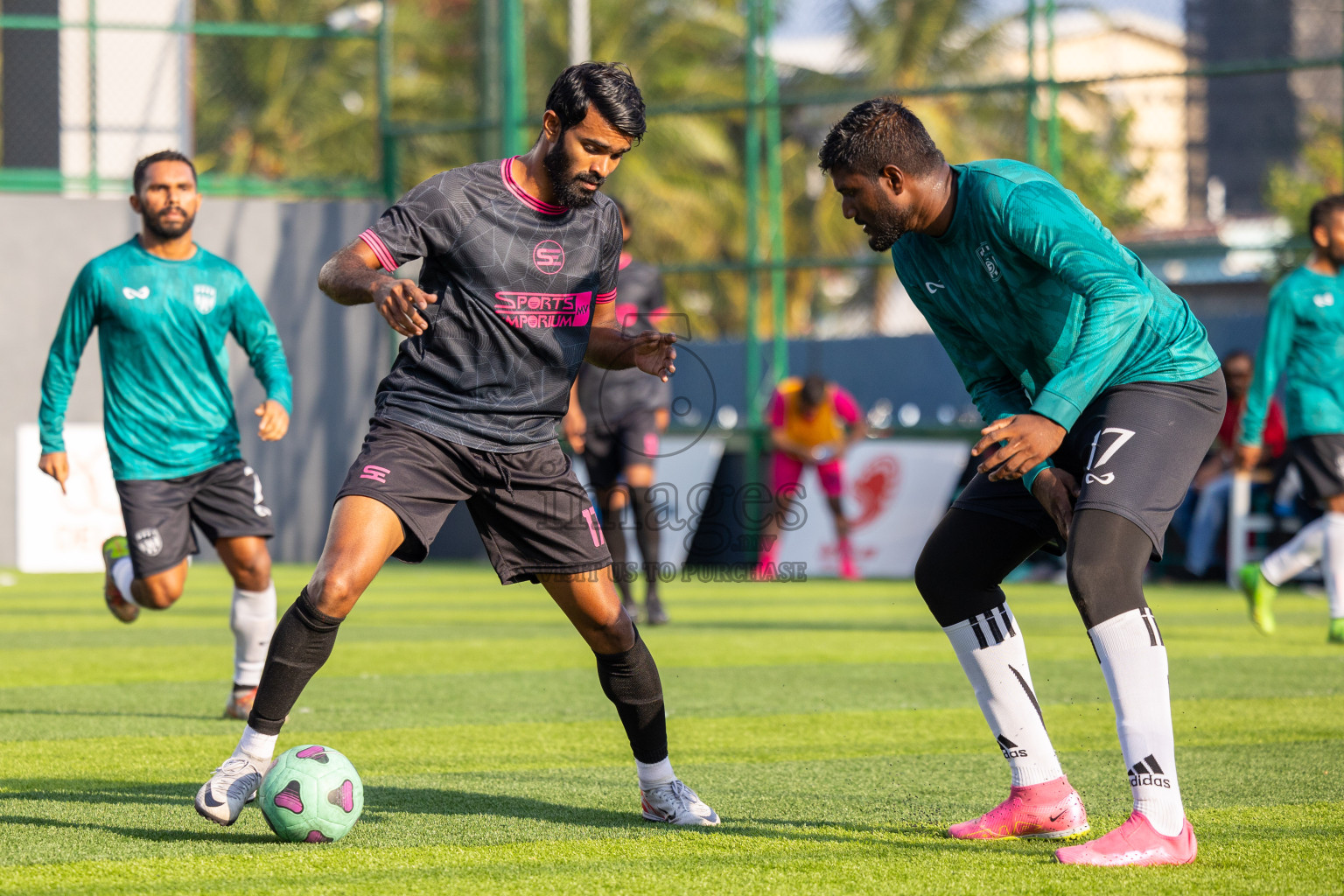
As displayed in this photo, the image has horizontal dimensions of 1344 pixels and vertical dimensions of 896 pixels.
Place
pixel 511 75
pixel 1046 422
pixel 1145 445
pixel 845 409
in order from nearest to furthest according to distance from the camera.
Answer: pixel 1046 422 → pixel 1145 445 → pixel 845 409 → pixel 511 75

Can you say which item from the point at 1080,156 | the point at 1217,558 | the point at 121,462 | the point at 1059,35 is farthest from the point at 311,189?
the point at 1080,156

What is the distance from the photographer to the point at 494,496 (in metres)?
4.64

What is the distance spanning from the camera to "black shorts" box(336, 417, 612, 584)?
448 cm

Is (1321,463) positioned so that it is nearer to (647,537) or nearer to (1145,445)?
(647,537)

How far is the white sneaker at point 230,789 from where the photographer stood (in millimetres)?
4375

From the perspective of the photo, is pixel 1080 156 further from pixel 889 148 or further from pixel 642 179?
pixel 889 148

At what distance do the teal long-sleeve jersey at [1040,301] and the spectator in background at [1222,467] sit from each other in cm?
972

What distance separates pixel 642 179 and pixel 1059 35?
17.0 m

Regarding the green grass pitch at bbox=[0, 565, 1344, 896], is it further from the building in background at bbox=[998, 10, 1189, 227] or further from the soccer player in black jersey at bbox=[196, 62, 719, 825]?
the building in background at bbox=[998, 10, 1189, 227]

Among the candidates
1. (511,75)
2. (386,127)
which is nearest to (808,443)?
(511,75)

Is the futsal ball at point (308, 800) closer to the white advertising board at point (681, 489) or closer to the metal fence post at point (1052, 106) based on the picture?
the white advertising board at point (681, 489)

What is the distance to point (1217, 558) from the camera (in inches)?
567

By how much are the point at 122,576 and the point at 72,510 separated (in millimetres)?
8217

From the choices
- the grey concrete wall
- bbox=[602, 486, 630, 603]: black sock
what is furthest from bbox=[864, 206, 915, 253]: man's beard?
the grey concrete wall
